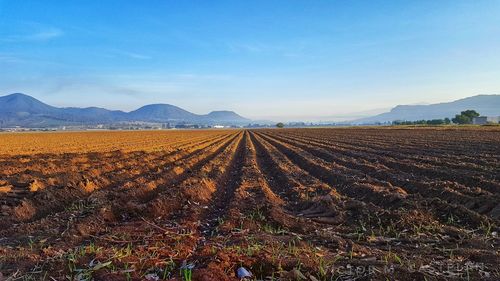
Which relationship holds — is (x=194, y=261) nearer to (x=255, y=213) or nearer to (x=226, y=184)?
(x=255, y=213)

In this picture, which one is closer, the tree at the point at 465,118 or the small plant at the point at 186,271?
the small plant at the point at 186,271

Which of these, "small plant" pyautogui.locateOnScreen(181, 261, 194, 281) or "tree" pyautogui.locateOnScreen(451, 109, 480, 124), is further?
"tree" pyautogui.locateOnScreen(451, 109, 480, 124)

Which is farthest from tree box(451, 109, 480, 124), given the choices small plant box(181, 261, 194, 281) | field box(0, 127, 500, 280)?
small plant box(181, 261, 194, 281)

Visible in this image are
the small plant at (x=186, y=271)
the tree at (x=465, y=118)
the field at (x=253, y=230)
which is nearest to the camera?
the small plant at (x=186, y=271)

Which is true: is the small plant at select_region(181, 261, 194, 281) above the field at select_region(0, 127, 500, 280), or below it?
above

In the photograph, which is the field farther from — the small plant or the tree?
the tree

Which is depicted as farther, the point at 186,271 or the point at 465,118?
the point at 465,118

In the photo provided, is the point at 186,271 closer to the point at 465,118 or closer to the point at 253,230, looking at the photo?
the point at 253,230

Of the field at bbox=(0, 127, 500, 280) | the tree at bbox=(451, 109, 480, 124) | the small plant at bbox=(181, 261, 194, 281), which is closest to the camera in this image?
the small plant at bbox=(181, 261, 194, 281)

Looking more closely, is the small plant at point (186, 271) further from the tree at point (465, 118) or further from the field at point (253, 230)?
the tree at point (465, 118)

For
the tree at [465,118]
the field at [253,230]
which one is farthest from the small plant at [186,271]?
the tree at [465,118]

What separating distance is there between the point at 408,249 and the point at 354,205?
10.1 ft

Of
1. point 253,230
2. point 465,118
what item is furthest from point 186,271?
point 465,118

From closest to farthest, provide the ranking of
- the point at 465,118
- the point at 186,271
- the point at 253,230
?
the point at 186,271, the point at 253,230, the point at 465,118
